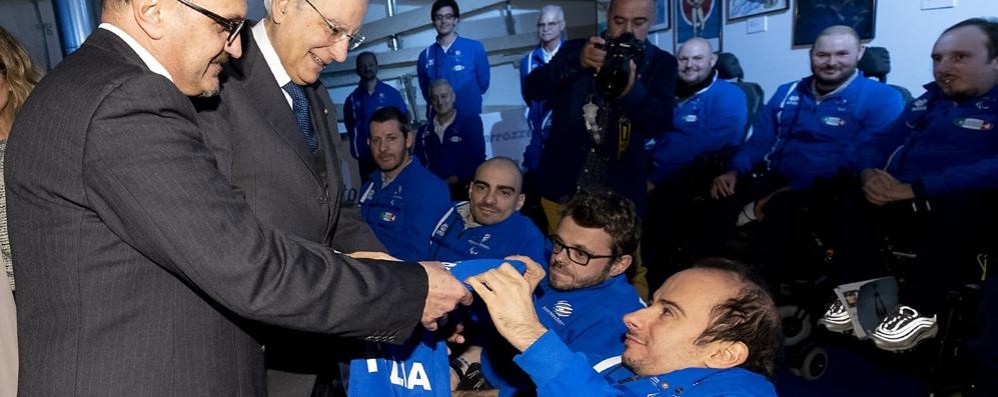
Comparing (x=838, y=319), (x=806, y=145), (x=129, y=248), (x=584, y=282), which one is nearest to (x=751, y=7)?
(x=806, y=145)

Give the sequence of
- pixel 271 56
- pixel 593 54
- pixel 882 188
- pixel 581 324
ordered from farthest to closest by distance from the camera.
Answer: pixel 882 188 < pixel 593 54 < pixel 581 324 < pixel 271 56

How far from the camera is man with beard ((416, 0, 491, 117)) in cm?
639

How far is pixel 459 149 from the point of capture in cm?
579

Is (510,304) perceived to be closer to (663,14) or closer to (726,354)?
(726,354)

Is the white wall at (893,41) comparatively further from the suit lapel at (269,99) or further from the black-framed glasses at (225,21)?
the black-framed glasses at (225,21)

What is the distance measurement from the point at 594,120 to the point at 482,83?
3462 millimetres

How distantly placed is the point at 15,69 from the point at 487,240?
1845 millimetres

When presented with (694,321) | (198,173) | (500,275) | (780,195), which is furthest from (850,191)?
(198,173)

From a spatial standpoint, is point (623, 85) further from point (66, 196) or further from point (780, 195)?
point (66, 196)

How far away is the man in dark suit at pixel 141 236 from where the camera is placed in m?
0.96

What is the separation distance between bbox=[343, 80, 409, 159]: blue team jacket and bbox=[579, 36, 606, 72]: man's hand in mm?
3559

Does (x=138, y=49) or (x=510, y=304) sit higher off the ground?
(x=138, y=49)

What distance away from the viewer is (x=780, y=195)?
13.2ft

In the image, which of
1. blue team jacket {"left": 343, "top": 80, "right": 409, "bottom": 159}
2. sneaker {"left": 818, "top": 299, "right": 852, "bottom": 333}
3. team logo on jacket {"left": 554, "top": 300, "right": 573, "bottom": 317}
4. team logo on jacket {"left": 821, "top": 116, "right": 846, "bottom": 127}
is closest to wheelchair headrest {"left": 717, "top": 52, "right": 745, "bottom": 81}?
team logo on jacket {"left": 821, "top": 116, "right": 846, "bottom": 127}
